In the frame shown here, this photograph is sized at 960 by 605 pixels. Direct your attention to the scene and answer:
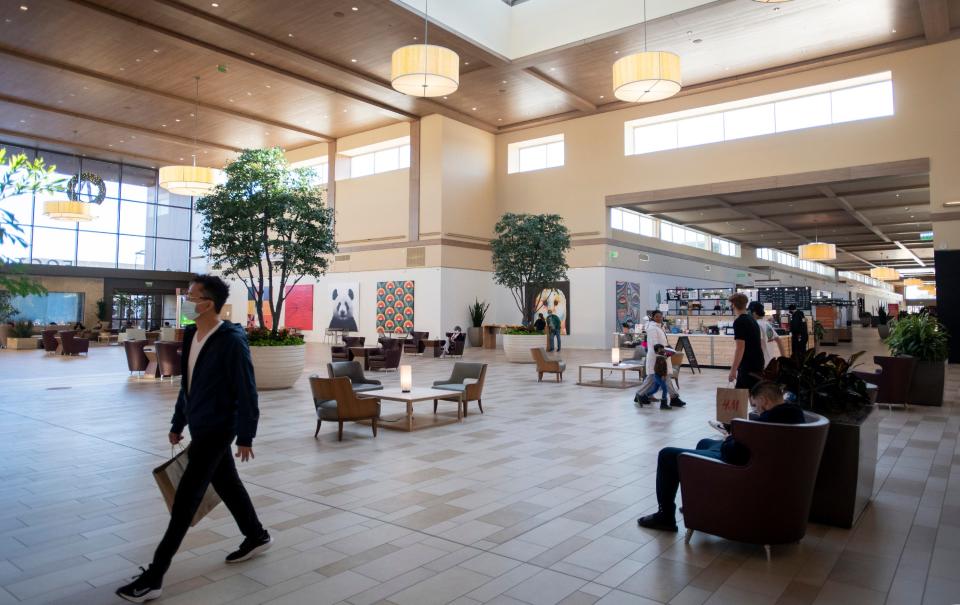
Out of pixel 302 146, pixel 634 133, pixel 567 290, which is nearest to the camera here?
pixel 634 133

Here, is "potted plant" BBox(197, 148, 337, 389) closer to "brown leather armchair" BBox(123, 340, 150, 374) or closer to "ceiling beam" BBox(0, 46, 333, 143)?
"brown leather armchair" BBox(123, 340, 150, 374)

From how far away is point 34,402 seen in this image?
903 centimetres

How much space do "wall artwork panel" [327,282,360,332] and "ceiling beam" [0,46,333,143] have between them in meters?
6.29

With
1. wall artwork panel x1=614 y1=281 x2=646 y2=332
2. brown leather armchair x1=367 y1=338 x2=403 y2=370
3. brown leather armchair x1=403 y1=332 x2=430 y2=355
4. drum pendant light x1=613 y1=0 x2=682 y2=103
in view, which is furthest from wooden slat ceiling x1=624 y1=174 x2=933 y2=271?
brown leather armchair x1=367 y1=338 x2=403 y2=370

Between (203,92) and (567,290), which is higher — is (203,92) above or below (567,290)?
above

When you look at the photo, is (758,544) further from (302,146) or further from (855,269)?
(855,269)

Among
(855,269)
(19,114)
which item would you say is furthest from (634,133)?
(855,269)

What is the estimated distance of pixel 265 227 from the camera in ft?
34.7

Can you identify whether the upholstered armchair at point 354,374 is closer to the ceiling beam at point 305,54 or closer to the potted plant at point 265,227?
the potted plant at point 265,227

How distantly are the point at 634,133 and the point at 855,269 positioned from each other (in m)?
34.6

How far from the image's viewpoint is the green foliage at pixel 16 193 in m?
2.02

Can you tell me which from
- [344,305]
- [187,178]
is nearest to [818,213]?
[344,305]

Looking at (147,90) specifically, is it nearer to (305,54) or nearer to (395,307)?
(305,54)

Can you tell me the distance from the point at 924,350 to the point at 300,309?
23.4 meters
